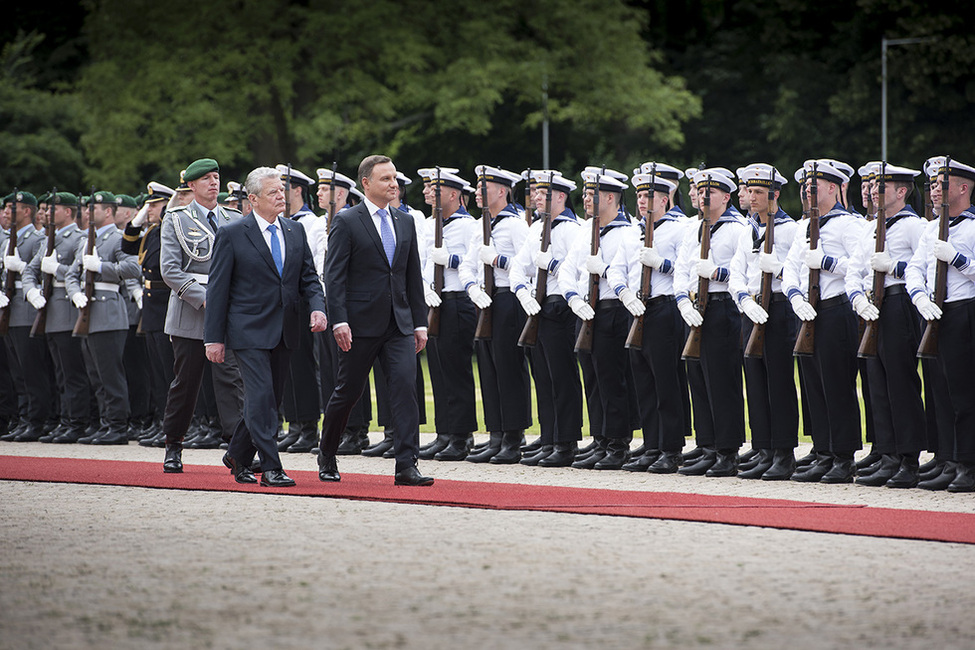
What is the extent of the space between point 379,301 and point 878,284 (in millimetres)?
3113

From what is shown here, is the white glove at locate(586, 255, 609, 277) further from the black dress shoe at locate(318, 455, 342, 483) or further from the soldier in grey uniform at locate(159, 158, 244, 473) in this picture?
the soldier in grey uniform at locate(159, 158, 244, 473)

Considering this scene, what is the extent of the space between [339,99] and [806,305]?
73.8 ft

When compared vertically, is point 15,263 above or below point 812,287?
above

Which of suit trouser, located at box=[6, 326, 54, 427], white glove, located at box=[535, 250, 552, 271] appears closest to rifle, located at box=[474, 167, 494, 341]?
white glove, located at box=[535, 250, 552, 271]

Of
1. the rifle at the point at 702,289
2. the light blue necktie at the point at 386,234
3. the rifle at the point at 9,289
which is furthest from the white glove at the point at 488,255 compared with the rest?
the rifle at the point at 9,289

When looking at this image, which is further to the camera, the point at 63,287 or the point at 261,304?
the point at 63,287

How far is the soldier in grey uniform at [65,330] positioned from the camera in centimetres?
1360

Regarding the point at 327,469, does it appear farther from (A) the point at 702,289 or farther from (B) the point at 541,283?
(A) the point at 702,289

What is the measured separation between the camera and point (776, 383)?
10.2 meters

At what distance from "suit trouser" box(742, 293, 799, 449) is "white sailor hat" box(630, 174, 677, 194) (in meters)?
1.28

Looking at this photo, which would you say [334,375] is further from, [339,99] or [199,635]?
[339,99]

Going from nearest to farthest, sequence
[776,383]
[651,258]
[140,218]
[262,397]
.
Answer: [262,397] → [776,383] → [651,258] → [140,218]

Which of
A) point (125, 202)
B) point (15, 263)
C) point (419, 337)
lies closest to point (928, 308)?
point (419, 337)

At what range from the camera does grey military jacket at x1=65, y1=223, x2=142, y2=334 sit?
1325 cm
